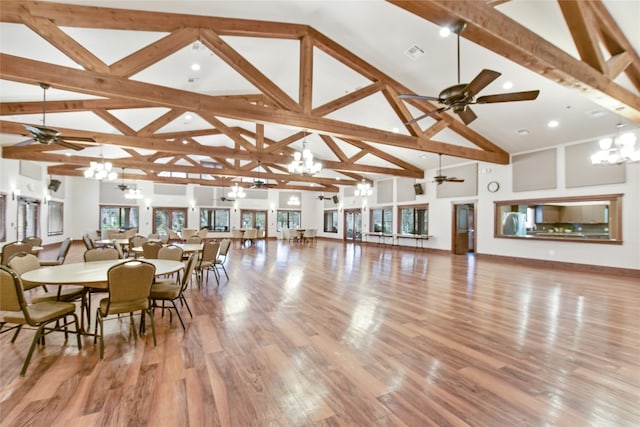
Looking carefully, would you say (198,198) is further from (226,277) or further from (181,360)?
(181,360)

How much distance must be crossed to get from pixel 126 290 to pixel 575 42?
575 cm

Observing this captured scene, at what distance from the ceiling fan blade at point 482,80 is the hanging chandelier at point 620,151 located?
4.02m

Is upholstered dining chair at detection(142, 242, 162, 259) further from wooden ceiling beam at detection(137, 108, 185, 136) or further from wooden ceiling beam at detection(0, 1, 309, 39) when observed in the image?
wooden ceiling beam at detection(137, 108, 185, 136)

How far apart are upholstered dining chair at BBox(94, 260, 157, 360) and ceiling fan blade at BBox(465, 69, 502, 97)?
3.92 m

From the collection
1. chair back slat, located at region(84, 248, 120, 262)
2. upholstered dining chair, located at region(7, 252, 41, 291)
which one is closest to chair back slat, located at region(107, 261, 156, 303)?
upholstered dining chair, located at region(7, 252, 41, 291)

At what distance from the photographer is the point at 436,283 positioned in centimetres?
580

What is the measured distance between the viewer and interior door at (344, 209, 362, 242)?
15.6m

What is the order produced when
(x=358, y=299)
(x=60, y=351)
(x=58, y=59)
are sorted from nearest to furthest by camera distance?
1. (x=60, y=351)
2. (x=58, y=59)
3. (x=358, y=299)

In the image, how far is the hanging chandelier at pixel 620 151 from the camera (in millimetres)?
5207

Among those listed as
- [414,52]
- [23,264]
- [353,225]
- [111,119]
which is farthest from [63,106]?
[353,225]

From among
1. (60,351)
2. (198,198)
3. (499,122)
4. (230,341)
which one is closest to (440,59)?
(499,122)

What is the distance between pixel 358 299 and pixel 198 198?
1368 cm

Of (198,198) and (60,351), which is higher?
(198,198)

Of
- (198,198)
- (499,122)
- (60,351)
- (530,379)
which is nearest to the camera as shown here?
(530,379)
